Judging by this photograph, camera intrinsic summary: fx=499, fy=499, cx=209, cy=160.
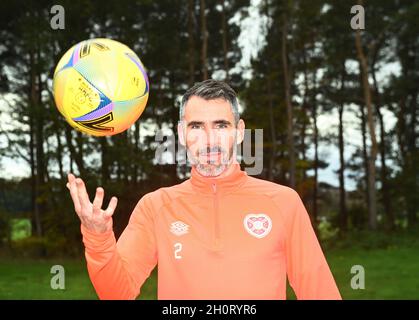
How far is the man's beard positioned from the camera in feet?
9.75

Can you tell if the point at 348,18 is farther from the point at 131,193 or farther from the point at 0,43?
the point at 0,43

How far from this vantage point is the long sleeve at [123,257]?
2.72m

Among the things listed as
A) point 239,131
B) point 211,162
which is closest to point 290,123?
point 239,131

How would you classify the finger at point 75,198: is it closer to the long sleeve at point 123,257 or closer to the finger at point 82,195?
the finger at point 82,195

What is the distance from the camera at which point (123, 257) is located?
2.99 meters

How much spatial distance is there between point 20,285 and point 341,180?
83.2 ft

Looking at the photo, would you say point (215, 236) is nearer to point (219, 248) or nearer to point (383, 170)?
point (219, 248)

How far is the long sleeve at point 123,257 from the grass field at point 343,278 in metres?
7.19

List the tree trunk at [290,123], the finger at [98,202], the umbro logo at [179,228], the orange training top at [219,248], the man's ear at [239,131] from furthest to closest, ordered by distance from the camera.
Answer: the tree trunk at [290,123] < the man's ear at [239,131] < the umbro logo at [179,228] < the orange training top at [219,248] < the finger at [98,202]

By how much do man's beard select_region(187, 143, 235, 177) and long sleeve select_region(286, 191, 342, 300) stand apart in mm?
495

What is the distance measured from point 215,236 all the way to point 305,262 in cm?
56

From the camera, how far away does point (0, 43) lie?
2477 cm

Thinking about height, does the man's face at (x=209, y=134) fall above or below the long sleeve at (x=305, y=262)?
above

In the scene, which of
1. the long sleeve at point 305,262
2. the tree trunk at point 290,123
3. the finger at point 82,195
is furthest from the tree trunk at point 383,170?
the finger at point 82,195
